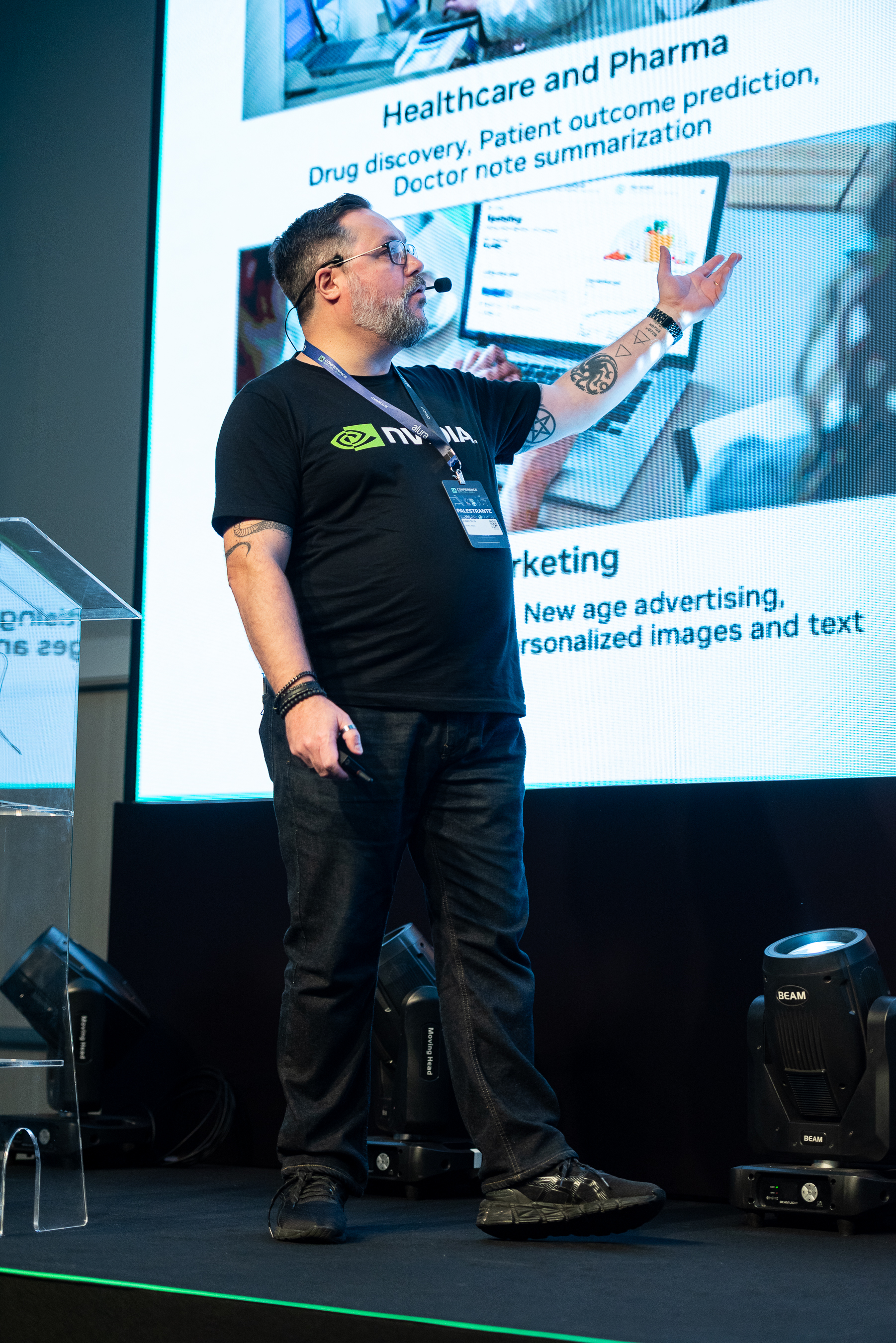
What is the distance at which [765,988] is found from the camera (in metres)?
2.31

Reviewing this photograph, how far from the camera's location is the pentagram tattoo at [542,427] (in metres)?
2.34

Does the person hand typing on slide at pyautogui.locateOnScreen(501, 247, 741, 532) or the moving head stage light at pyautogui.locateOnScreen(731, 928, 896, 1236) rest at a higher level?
the person hand typing on slide at pyautogui.locateOnScreen(501, 247, 741, 532)

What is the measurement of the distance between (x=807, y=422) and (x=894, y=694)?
1.74ft

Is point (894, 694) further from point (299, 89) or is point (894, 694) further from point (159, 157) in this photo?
point (159, 157)

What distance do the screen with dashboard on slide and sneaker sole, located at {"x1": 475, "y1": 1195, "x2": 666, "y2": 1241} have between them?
947 mm

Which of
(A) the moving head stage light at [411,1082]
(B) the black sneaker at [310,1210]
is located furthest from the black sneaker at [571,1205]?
(A) the moving head stage light at [411,1082]

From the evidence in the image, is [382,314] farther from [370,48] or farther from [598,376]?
[370,48]

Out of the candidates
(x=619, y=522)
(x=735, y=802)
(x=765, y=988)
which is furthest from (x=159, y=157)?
(x=765, y=988)

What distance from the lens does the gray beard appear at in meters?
2.16

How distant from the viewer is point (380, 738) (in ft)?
6.62

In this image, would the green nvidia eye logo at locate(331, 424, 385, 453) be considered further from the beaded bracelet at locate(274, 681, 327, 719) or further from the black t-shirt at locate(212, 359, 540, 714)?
the beaded bracelet at locate(274, 681, 327, 719)

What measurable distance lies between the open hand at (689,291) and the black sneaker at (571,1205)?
4.45 feet

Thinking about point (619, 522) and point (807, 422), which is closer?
point (807, 422)

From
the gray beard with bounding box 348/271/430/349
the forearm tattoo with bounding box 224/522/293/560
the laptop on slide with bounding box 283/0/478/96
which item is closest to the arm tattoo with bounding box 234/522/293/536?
the forearm tattoo with bounding box 224/522/293/560
